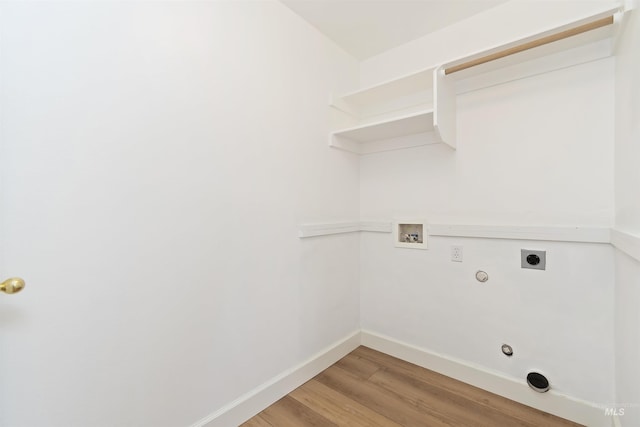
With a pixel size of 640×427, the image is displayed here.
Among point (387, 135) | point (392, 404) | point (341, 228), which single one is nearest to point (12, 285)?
point (341, 228)

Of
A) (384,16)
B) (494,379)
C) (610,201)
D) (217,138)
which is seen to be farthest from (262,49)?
(494,379)

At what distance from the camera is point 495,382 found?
5.32 ft

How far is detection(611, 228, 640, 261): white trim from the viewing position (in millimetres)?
880

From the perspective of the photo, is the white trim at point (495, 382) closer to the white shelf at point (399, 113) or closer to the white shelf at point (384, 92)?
the white shelf at point (399, 113)

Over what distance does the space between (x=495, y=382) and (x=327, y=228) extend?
1.40 metres

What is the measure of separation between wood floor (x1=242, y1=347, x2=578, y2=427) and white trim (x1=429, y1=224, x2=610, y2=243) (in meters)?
0.96

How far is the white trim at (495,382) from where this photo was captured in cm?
138

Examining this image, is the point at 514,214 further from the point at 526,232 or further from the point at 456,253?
the point at 456,253

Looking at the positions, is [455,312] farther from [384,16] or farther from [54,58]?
[54,58]

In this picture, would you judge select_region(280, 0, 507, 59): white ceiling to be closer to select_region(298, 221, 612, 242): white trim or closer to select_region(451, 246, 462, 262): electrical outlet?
select_region(298, 221, 612, 242): white trim

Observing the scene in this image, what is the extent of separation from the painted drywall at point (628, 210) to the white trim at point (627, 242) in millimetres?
16

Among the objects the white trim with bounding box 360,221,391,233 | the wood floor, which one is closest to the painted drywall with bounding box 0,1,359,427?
the wood floor

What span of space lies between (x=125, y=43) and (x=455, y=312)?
7.41ft

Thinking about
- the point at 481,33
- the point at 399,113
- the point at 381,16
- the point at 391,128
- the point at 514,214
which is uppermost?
the point at 381,16
